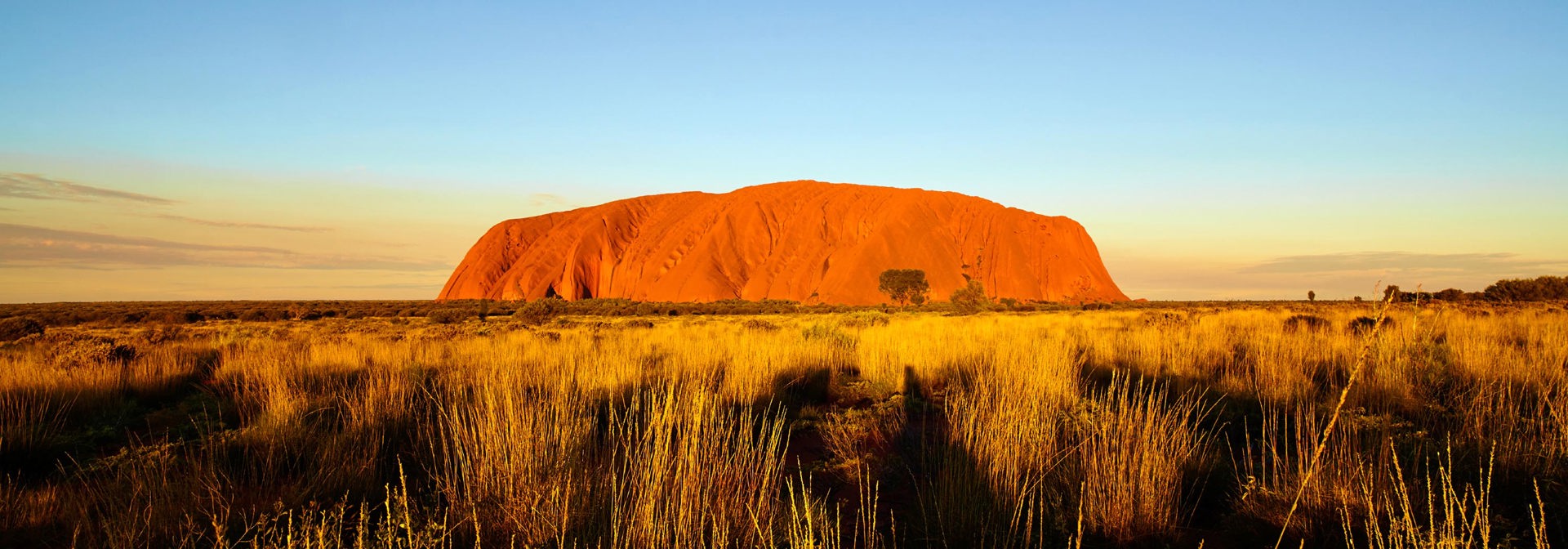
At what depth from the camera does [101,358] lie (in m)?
9.00

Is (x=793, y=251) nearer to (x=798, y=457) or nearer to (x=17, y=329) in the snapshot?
(x=17, y=329)

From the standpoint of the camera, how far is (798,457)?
203 inches

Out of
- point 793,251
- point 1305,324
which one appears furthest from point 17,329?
point 793,251

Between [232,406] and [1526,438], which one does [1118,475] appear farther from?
[232,406]

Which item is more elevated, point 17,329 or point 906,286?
point 906,286

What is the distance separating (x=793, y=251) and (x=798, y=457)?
6809cm

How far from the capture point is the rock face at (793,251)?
224 ft

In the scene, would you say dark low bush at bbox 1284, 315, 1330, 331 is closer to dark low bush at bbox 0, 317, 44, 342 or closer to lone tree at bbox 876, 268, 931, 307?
dark low bush at bbox 0, 317, 44, 342

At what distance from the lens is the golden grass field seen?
3.29 meters

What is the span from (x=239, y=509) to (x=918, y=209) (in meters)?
72.3

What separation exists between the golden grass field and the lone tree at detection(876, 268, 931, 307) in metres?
53.5

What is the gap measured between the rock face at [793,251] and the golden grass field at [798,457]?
56798mm

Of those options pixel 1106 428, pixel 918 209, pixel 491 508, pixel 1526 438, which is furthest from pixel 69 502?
pixel 918 209

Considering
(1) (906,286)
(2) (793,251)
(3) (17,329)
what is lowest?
(3) (17,329)
